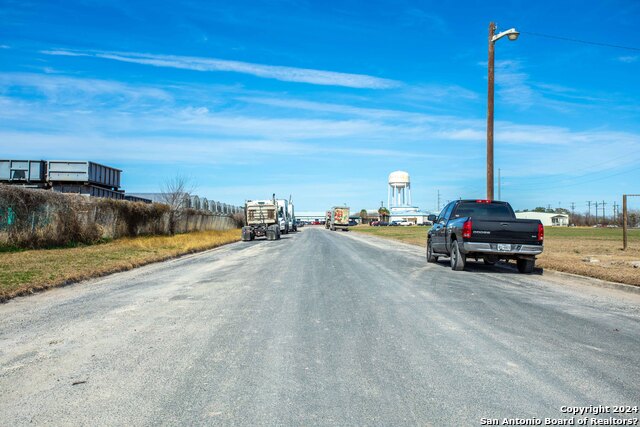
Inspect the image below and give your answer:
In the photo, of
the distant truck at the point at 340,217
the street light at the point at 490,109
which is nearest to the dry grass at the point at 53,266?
the street light at the point at 490,109

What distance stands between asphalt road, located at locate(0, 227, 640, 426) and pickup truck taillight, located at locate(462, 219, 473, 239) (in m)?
3.81

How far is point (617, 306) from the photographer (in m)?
9.13

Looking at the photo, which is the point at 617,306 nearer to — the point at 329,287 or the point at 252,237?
the point at 329,287

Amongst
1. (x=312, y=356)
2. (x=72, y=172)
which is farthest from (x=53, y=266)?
(x=72, y=172)

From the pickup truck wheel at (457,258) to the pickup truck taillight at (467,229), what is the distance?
0.56 m

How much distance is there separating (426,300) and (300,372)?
481 centimetres

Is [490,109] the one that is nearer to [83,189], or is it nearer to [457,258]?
[457,258]

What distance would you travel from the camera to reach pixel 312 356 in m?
5.55

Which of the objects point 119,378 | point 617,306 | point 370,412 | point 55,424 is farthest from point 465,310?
point 55,424

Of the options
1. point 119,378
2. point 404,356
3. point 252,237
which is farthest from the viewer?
point 252,237

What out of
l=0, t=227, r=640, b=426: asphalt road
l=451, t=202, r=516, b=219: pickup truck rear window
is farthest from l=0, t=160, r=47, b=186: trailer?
l=451, t=202, r=516, b=219: pickup truck rear window

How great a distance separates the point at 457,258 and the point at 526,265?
6.26ft

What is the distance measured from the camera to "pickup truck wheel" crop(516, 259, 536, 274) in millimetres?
14672

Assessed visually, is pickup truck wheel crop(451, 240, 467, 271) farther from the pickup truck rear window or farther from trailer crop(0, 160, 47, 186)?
trailer crop(0, 160, 47, 186)
